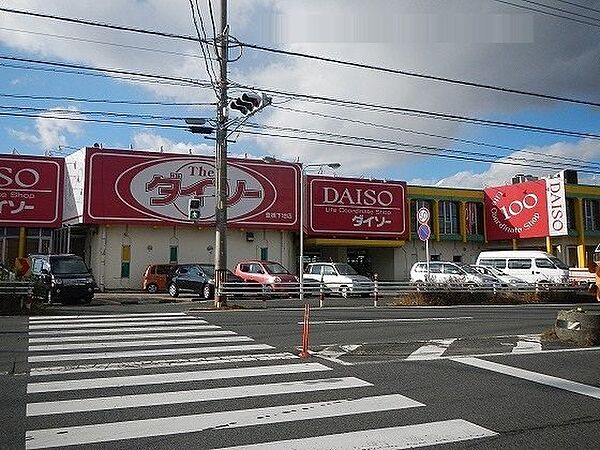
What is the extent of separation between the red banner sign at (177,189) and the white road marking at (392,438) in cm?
2507

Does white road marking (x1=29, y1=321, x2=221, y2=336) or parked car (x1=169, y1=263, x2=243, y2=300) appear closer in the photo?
white road marking (x1=29, y1=321, x2=221, y2=336)

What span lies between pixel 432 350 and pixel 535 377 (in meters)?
2.57

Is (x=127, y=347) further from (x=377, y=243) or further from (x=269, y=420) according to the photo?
(x=377, y=243)

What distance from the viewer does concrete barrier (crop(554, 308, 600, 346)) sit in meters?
10.9

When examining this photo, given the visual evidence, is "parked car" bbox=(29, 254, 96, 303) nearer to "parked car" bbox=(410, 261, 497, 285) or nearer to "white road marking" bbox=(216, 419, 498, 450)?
"parked car" bbox=(410, 261, 497, 285)

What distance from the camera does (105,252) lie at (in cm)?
2853

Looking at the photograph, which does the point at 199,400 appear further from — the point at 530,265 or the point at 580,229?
the point at 580,229

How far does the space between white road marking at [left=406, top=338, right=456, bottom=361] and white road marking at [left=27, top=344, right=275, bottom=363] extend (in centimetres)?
273

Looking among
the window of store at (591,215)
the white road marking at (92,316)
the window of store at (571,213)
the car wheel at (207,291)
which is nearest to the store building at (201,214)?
the window of store at (571,213)

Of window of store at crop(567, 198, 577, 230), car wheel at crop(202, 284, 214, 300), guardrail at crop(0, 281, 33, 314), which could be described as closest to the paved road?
guardrail at crop(0, 281, 33, 314)

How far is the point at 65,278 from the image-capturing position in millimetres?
20031

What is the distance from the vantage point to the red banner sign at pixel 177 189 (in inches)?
1115

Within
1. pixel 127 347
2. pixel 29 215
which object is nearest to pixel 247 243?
pixel 29 215

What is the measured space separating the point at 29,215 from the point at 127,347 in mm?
22020
